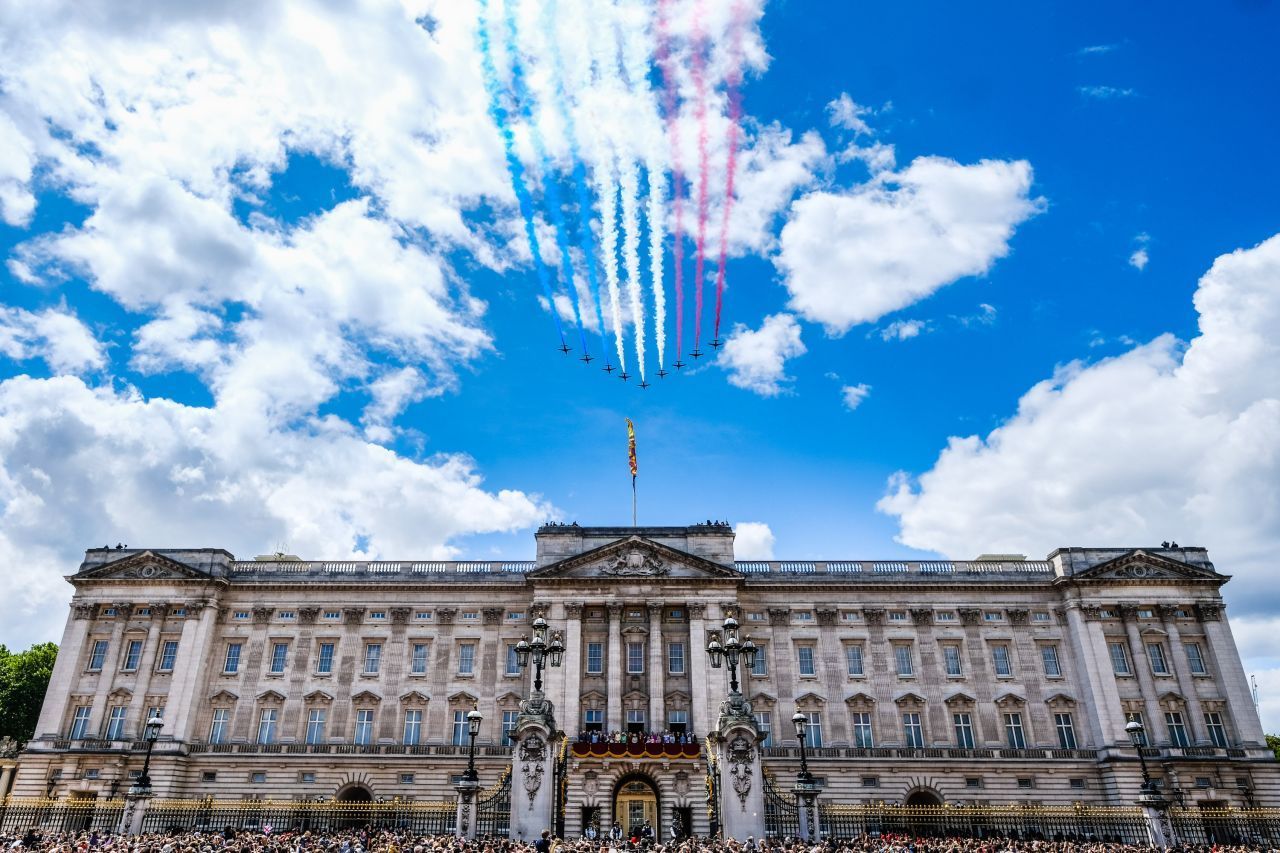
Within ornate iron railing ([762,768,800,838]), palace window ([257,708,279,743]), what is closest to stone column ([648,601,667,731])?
ornate iron railing ([762,768,800,838])

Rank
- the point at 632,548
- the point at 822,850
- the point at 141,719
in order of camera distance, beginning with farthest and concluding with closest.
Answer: the point at 632,548 < the point at 141,719 < the point at 822,850

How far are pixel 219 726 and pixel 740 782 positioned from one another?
39.4 meters

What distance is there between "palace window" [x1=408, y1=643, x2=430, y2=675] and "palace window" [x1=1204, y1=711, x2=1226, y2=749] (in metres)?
49.0

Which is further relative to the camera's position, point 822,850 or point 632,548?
point 632,548

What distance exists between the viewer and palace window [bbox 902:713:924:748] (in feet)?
183

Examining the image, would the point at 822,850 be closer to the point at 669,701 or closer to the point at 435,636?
the point at 669,701

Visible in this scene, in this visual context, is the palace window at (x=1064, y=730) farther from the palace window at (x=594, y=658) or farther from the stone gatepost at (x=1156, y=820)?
the palace window at (x=594, y=658)

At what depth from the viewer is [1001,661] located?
5816 centimetres

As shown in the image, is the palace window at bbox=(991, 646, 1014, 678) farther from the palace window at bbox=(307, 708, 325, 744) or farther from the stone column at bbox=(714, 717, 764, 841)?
the palace window at bbox=(307, 708, 325, 744)

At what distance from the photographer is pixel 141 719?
56344 mm

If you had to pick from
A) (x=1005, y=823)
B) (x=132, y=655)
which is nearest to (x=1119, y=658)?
(x=1005, y=823)

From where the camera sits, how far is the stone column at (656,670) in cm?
5531

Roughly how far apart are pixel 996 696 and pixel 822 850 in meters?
36.6

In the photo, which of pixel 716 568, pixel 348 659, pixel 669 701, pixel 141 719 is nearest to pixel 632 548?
Result: pixel 716 568
